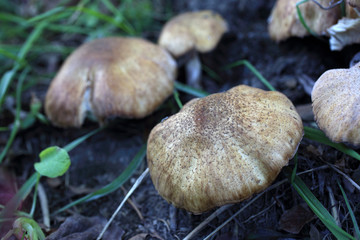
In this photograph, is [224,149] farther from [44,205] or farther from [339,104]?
[44,205]

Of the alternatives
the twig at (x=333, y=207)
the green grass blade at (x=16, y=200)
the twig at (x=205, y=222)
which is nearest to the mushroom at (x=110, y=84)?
the green grass blade at (x=16, y=200)

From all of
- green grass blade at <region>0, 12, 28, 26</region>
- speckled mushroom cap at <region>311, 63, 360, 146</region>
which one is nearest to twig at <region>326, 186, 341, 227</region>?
speckled mushroom cap at <region>311, 63, 360, 146</region>

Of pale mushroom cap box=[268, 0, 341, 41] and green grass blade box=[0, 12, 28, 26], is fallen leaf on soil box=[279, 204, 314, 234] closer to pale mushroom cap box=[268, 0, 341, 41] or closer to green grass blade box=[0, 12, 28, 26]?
pale mushroom cap box=[268, 0, 341, 41]

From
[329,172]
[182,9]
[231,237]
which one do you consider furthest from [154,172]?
[182,9]

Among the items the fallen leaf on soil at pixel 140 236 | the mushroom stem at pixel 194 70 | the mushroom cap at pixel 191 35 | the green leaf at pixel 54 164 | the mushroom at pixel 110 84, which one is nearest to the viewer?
the fallen leaf on soil at pixel 140 236

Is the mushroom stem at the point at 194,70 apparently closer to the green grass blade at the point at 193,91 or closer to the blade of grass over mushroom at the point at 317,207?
the green grass blade at the point at 193,91

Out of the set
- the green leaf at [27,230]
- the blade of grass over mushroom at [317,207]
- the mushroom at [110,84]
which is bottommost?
the blade of grass over mushroom at [317,207]
